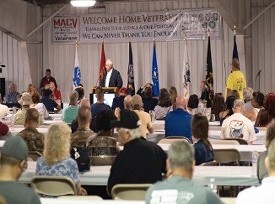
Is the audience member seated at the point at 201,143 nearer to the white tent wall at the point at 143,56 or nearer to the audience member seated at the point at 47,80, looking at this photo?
the white tent wall at the point at 143,56

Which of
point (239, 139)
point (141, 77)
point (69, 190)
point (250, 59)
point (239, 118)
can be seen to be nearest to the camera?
point (69, 190)

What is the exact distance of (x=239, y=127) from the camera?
8555 millimetres

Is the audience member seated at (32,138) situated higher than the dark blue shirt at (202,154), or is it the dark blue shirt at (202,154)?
the audience member seated at (32,138)

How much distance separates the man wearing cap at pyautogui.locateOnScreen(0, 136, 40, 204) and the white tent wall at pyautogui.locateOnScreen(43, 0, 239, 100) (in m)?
13.9

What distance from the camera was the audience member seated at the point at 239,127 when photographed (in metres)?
8.44

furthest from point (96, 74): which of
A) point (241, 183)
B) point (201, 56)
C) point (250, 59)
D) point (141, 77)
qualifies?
point (241, 183)

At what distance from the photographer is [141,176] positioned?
5387mm

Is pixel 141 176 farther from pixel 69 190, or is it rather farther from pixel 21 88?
pixel 21 88

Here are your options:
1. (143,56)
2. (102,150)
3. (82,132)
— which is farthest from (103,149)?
(143,56)

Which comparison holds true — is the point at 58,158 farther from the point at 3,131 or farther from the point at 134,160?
the point at 3,131

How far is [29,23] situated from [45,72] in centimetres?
152

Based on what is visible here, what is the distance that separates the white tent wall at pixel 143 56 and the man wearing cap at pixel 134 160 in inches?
478

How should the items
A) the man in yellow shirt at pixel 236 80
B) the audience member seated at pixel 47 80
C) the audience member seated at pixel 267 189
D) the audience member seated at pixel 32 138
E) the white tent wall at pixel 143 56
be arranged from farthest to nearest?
the audience member seated at pixel 47 80, the white tent wall at pixel 143 56, the man in yellow shirt at pixel 236 80, the audience member seated at pixel 32 138, the audience member seated at pixel 267 189

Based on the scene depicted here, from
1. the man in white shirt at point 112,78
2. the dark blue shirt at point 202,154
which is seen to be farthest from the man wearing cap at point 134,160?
the man in white shirt at point 112,78
